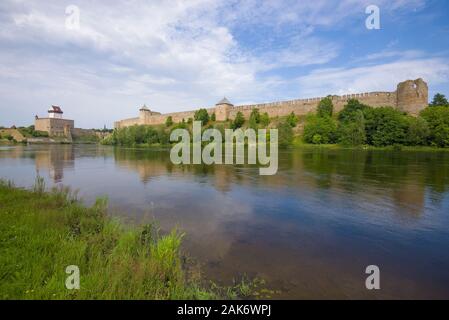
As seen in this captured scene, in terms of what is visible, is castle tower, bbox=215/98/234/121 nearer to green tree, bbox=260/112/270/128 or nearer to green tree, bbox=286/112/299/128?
green tree, bbox=260/112/270/128

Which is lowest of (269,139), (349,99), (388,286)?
→ (388,286)

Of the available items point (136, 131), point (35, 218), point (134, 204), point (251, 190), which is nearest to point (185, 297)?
point (35, 218)

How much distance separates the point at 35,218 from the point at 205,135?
179 feet

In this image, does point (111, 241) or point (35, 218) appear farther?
point (35, 218)

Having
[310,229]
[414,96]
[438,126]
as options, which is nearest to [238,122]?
[414,96]

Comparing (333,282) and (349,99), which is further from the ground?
(349,99)

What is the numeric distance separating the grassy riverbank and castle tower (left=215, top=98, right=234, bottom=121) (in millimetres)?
84924

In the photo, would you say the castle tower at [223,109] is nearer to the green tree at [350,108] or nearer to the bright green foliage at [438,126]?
the green tree at [350,108]

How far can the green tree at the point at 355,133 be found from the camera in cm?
4962

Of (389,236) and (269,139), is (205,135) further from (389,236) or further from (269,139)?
(389,236)

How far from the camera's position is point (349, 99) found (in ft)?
210

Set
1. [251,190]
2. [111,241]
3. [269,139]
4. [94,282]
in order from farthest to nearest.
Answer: [269,139], [251,190], [111,241], [94,282]

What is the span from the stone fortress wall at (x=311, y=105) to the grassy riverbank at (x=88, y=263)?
63.9 m
